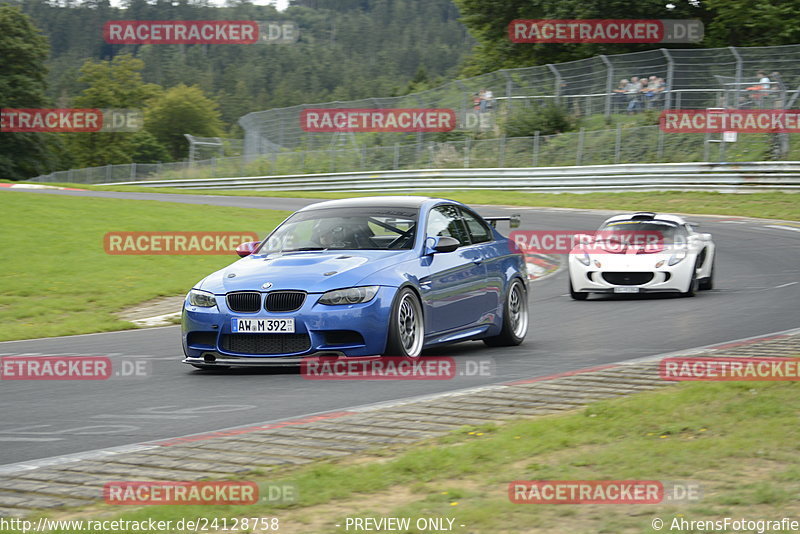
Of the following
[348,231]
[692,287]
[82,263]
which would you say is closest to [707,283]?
[692,287]

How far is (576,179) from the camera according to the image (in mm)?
38875

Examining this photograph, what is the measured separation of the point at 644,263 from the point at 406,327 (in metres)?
7.68

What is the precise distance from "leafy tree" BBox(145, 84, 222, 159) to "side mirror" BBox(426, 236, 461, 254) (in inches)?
4823

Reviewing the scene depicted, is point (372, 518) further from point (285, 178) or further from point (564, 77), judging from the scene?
point (285, 178)

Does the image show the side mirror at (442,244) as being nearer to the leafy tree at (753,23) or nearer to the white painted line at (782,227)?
the white painted line at (782,227)

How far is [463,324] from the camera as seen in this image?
1028 cm

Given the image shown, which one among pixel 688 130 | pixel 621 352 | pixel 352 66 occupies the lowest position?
pixel 621 352

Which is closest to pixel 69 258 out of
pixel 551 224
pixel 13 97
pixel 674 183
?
pixel 551 224

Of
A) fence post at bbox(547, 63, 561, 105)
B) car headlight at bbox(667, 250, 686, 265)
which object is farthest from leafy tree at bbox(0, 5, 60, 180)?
car headlight at bbox(667, 250, 686, 265)

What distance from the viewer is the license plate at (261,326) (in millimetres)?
8742

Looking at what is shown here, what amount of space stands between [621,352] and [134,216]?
1660cm

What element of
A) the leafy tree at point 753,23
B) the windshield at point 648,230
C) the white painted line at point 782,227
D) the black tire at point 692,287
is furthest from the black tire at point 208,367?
the leafy tree at point 753,23

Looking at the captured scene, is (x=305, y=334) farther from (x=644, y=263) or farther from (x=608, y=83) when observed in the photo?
(x=608, y=83)

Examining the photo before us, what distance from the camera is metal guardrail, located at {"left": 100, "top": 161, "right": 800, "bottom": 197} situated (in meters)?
34.3
